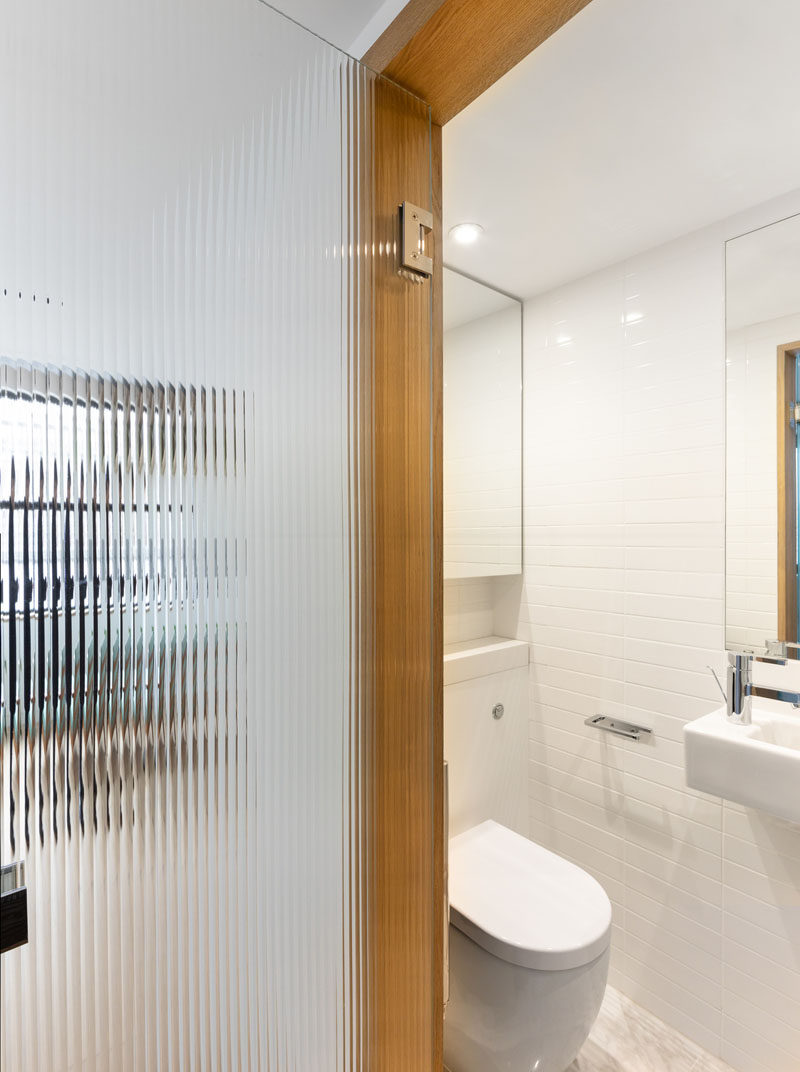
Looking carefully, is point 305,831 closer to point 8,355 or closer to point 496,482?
point 8,355

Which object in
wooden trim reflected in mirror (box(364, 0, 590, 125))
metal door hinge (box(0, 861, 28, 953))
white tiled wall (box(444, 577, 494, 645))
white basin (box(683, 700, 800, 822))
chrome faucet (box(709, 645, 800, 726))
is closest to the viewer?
metal door hinge (box(0, 861, 28, 953))

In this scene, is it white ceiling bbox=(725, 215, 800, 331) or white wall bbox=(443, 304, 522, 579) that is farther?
white wall bbox=(443, 304, 522, 579)

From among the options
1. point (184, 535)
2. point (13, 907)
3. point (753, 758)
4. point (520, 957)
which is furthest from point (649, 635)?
point (13, 907)

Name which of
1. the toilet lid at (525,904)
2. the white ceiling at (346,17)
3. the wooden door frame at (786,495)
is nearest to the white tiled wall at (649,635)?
the wooden door frame at (786,495)

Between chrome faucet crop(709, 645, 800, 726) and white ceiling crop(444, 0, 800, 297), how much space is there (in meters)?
1.27

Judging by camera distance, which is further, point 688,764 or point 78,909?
point 688,764

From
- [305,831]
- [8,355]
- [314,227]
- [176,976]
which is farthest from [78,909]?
[314,227]

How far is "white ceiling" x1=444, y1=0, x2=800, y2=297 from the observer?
3.39 ft

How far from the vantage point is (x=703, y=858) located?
65.9 inches

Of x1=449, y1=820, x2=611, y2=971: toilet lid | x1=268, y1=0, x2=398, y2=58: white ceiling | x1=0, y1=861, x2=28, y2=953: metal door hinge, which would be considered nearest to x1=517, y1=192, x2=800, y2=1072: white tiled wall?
x1=449, y1=820, x2=611, y2=971: toilet lid

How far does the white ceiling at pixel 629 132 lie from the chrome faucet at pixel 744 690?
4.18ft

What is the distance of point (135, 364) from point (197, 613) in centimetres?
33

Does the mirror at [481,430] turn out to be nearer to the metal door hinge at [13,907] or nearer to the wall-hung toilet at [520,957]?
the wall-hung toilet at [520,957]

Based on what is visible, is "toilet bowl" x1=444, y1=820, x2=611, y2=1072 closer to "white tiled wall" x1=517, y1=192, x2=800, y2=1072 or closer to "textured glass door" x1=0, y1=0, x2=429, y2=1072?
"white tiled wall" x1=517, y1=192, x2=800, y2=1072
